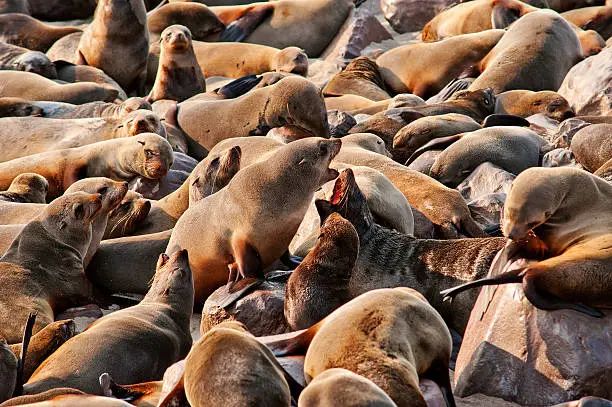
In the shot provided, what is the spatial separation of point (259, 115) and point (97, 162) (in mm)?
1536

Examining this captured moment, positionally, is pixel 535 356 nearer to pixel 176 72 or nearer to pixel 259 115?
pixel 259 115

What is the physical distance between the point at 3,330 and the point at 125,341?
122 centimetres

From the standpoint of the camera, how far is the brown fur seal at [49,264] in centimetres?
643

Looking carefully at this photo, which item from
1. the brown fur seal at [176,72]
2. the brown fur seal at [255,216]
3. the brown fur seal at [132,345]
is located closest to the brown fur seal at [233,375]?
the brown fur seal at [132,345]

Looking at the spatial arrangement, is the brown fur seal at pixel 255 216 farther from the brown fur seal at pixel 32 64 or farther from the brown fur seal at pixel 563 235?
the brown fur seal at pixel 32 64

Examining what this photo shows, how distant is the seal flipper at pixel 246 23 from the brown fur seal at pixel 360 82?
2.53 meters

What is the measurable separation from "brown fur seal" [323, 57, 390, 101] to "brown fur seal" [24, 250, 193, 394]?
6291 mm

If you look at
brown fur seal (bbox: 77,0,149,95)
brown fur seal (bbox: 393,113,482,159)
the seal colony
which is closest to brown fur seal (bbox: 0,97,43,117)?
the seal colony

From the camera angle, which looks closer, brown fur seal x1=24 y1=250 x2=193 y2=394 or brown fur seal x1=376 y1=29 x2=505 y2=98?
brown fur seal x1=24 y1=250 x2=193 y2=394

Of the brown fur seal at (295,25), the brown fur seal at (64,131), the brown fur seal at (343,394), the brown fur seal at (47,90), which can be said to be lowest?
the brown fur seal at (295,25)

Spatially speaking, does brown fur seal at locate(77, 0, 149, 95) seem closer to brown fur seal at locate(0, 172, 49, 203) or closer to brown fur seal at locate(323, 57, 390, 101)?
brown fur seal at locate(323, 57, 390, 101)

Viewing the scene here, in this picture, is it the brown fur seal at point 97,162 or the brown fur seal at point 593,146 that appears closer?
the brown fur seal at point 593,146

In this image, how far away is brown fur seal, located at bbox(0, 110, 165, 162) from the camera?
32.8 ft

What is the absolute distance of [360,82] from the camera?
12430 mm
